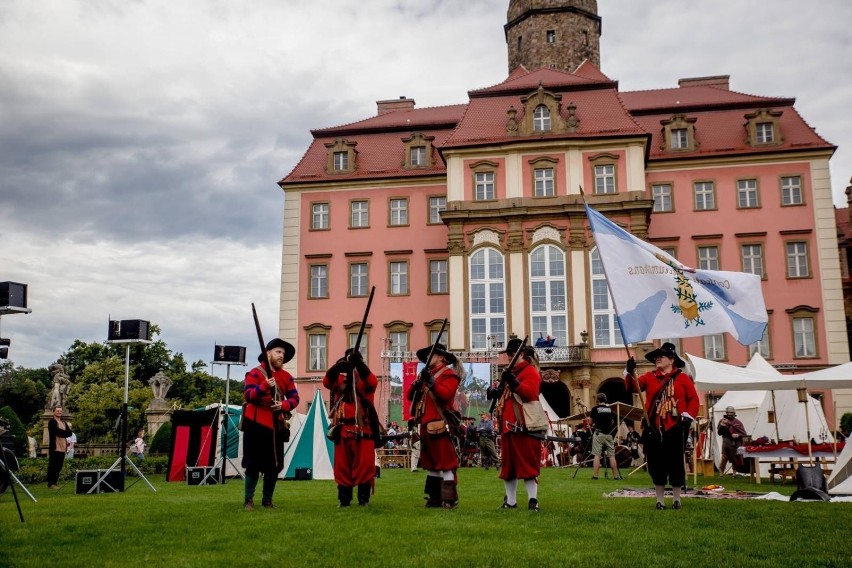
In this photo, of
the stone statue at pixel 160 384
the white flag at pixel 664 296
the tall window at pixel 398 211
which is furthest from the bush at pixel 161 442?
the white flag at pixel 664 296

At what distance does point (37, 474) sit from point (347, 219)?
24123 mm

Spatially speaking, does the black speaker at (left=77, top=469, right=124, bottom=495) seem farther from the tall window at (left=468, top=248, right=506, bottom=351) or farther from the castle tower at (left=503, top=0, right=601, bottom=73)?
the castle tower at (left=503, top=0, right=601, bottom=73)

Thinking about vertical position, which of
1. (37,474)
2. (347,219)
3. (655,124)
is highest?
(655,124)

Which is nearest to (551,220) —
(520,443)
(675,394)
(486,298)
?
(486,298)

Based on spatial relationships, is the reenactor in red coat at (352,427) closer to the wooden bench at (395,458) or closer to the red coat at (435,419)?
the red coat at (435,419)

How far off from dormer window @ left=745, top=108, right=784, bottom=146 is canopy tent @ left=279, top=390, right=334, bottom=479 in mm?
26906

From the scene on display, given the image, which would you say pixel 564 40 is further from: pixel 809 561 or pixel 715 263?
pixel 809 561

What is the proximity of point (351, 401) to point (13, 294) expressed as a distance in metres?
5.58

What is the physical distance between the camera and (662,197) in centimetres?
3950

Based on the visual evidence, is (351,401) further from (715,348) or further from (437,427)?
(715,348)

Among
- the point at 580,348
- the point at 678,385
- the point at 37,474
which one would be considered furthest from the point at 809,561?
the point at 580,348

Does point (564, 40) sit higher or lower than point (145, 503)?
higher

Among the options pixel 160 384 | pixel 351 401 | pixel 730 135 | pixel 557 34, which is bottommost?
pixel 351 401

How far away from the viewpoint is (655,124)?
41.6 meters
